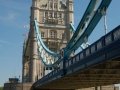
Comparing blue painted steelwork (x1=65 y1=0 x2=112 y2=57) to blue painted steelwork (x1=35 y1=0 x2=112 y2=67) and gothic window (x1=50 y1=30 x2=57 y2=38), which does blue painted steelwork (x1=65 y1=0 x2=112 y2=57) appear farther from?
gothic window (x1=50 y1=30 x2=57 y2=38)

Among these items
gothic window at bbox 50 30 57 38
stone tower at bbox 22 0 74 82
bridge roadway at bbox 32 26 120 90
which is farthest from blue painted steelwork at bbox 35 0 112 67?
gothic window at bbox 50 30 57 38

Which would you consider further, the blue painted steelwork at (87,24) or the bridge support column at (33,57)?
the bridge support column at (33,57)

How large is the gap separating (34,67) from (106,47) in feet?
186

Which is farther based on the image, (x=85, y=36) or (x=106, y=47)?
(x=85, y=36)

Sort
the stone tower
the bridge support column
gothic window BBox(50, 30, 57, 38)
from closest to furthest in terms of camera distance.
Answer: the bridge support column, the stone tower, gothic window BBox(50, 30, 57, 38)

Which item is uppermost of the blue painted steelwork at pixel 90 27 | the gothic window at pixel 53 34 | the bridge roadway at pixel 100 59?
the gothic window at pixel 53 34

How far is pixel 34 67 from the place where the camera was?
7869 cm

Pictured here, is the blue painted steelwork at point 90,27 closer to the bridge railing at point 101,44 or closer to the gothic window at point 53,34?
the bridge railing at point 101,44

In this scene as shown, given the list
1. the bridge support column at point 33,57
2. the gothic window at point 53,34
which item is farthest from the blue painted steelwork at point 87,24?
the gothic window at point 53,34

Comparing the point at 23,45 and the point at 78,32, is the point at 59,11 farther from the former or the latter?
the point at 78,32

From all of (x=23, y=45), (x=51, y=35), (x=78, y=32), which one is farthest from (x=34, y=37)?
(x=78, y=32)

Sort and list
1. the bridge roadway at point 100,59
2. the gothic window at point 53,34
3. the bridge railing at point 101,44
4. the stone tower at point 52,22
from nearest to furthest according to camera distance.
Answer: the bridge railing at point 101,44, the bridge roadway at point 100,59, the stone tower at point 52,22, the gothic window at point 53,34

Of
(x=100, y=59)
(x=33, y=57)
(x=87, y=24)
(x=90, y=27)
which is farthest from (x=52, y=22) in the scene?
(x=100, y=59)

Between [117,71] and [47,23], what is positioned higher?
[47,23]
